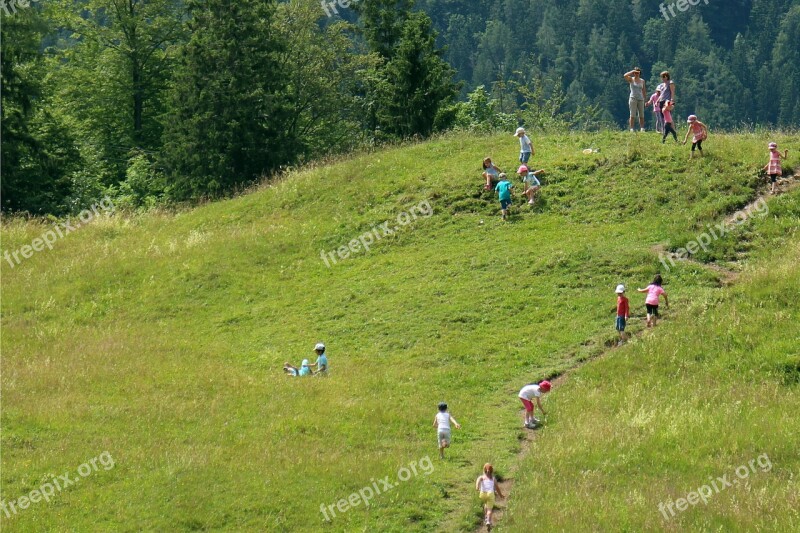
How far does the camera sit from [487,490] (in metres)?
18.2

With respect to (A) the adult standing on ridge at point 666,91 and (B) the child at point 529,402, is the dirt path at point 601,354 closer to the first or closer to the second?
(B) the child at point 529,402

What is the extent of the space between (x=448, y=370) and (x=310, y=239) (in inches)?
534

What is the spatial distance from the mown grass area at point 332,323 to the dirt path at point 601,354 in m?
0.32

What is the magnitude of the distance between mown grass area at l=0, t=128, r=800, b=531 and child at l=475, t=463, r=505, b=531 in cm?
51

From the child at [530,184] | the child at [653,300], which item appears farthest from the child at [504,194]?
the child at [653,300]

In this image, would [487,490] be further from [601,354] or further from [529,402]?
[601,354]

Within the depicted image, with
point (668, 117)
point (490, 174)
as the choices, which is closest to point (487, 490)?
point (490, 174)

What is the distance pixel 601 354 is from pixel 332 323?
8.93 metres

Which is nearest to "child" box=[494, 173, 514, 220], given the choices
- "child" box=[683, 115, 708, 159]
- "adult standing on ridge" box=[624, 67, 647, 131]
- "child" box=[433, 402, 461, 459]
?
"adult standing on ridge" box=[624, 67, 647, 131]

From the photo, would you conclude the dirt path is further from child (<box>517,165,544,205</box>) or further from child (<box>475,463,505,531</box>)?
child (<box>517,165,544,205</box>)

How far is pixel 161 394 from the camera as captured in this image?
2522 centimetres

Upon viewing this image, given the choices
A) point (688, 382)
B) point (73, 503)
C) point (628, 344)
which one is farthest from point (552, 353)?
point (73, 503)

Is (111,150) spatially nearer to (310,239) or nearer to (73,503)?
(310,239)

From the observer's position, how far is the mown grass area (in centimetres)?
2012
